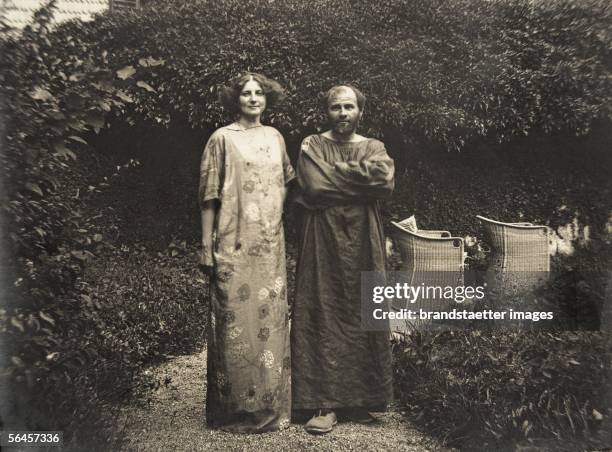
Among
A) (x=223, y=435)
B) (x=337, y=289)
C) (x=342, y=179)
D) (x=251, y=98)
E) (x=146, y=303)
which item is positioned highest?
(x=251, y=98)

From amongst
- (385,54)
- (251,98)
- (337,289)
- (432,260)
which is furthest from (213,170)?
(385,54)

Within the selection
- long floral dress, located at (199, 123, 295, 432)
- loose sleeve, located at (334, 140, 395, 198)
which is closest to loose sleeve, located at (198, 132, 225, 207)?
long floral dress, located at (199, 123, 295, 432)

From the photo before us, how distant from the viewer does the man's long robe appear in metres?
3.64

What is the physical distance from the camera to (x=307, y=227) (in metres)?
3.69

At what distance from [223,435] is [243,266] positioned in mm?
1008

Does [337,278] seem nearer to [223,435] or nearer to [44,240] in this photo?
[223,435]

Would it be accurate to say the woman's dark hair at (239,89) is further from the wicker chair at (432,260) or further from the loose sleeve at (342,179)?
the wicker chair at (432,260)

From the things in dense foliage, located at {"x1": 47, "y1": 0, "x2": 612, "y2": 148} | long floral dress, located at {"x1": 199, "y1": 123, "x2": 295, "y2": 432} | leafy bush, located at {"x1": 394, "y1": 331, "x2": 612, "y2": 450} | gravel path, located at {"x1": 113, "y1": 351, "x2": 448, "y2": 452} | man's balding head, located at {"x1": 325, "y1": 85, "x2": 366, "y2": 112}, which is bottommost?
gravel path, located at {"x1": 113, "y1": 351, "x2": 448, "y2": 452}

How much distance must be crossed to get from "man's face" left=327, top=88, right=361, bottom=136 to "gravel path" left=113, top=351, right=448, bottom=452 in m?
1.83

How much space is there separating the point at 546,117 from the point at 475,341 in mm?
3743

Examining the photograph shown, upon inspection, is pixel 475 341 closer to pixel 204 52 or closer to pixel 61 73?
pixel 61 73

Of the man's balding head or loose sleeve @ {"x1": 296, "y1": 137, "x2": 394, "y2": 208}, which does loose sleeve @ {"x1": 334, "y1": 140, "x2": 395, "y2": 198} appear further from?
the man's balding head

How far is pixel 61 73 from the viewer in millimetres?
3244

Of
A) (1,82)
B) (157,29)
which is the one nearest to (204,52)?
(157,29)
